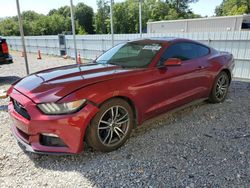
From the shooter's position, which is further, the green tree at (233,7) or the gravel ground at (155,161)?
the green tree at (233,7)

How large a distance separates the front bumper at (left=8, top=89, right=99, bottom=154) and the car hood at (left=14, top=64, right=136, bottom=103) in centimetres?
16

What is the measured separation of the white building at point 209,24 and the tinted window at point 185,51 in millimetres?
20688

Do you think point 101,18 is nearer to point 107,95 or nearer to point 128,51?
point 128,51

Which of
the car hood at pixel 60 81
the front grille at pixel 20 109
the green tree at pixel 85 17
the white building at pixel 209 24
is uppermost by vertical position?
the green tree at pixel 85 17

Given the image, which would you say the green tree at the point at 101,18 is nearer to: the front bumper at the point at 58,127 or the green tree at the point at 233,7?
the green tree at the point at 233,7

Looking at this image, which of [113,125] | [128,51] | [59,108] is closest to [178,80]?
[128,51]

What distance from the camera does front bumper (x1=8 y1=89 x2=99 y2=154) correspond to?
2.67 metres

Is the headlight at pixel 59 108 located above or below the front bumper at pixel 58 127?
above

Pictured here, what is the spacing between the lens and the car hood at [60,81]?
9.10 ft

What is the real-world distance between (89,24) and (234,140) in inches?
2802

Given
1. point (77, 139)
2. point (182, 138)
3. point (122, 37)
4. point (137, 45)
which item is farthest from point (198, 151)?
point (122, 37)

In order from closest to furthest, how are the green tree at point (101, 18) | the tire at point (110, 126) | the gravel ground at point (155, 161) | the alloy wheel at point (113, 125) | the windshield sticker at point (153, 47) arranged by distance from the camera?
the gravel ground at point (155, 161) → the tire at point (110, 126) → the alloy wheel at point (113, 125) → the windshield sticker at point (153, 47) → the green tree at point (101, 18)

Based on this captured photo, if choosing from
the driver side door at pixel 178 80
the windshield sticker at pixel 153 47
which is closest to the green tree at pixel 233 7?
the driver side door at pixel 178 80

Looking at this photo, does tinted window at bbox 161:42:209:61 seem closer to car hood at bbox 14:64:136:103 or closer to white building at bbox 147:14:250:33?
car hood at bbox 14:64:136:103
